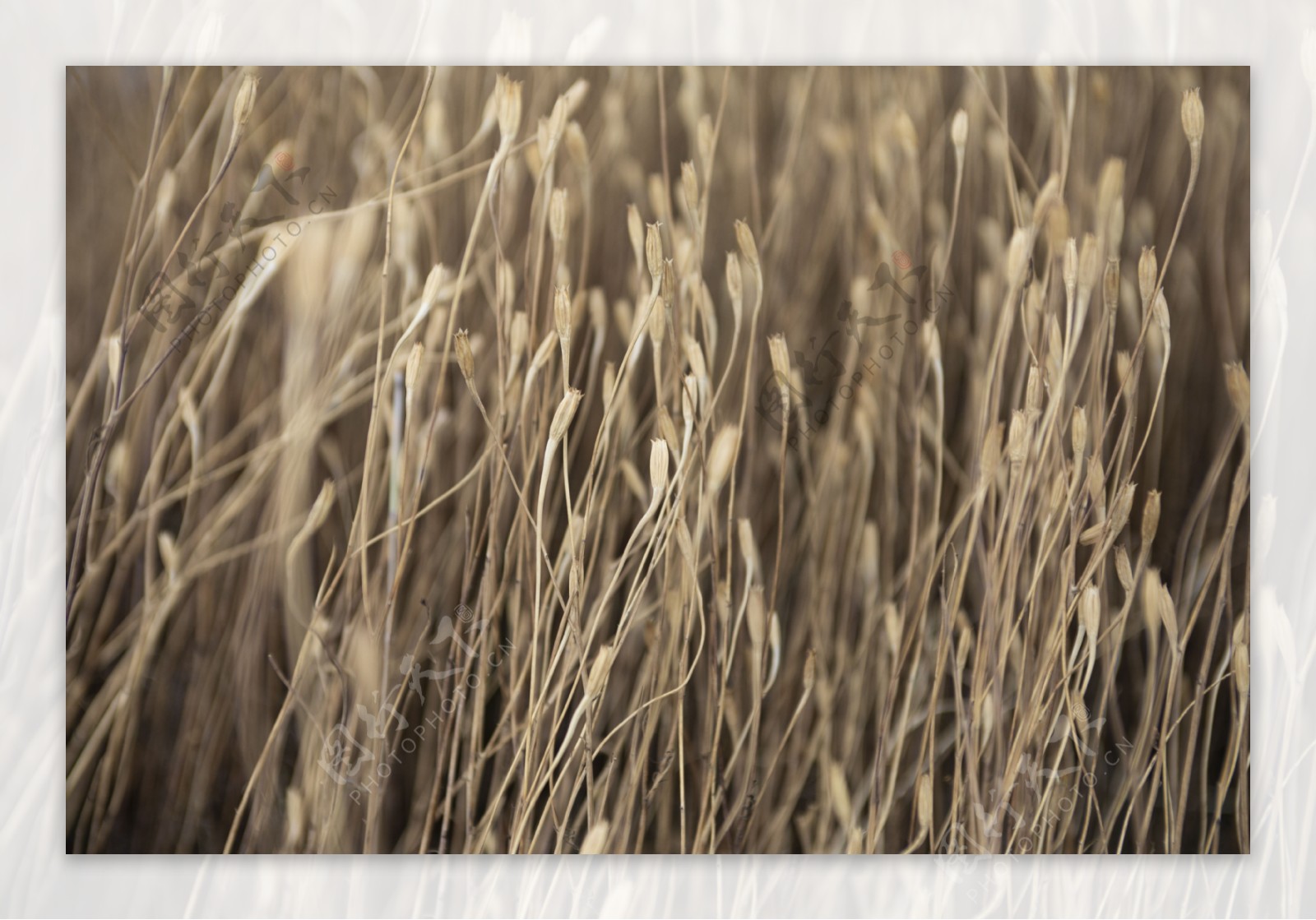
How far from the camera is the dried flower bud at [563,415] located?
1.22 meters

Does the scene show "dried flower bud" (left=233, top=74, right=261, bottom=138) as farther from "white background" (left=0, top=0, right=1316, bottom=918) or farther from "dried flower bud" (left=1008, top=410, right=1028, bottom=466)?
"dried flower bud" (left=1008, top=410, right=1028, bottom=466)

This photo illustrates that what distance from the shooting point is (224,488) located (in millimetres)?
1221

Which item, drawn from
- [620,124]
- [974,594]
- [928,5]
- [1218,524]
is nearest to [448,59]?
[620,124]

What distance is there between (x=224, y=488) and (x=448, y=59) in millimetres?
618

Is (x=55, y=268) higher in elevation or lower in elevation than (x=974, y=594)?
higher

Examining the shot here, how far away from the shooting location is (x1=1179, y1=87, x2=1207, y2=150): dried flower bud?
1231 millimetres

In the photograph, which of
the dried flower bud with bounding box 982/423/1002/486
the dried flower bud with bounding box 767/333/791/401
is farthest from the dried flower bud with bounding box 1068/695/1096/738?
the dried flower bud with bounding box 767/333/791/401

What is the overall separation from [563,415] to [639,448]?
104 millimetres

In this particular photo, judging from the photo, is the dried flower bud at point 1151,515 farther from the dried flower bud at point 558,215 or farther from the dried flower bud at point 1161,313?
the dried flower bud at point 558,215

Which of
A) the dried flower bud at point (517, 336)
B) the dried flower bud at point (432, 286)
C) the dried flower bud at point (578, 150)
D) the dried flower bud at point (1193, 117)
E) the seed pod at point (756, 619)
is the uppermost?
the dried flower bud at point (1193, 117)

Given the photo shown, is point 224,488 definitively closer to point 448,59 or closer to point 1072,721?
point 448,59

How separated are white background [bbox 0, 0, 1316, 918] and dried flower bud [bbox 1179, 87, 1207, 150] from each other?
0.23 ft

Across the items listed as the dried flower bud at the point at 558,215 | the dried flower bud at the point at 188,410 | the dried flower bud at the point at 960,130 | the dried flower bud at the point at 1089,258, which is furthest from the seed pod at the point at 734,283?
the dried flower bud at the point at 188,410

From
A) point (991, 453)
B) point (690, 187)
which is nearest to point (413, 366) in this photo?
point (690, 187)
